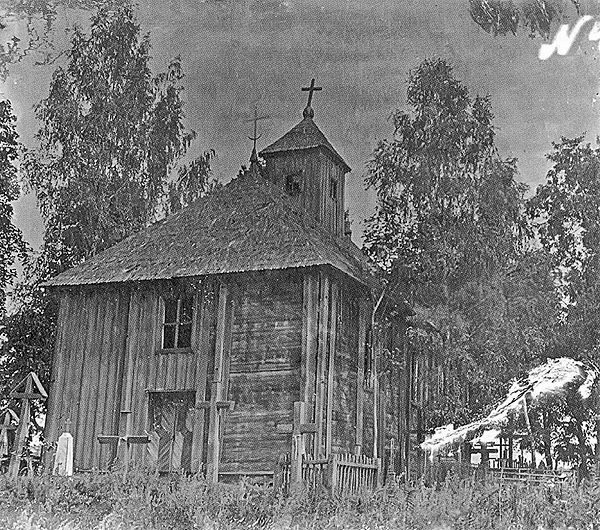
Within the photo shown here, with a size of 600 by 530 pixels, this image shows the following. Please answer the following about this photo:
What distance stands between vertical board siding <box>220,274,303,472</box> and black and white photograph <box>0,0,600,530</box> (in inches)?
1.0

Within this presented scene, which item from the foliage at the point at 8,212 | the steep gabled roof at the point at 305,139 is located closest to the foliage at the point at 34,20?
the foliage at the point at 8,212

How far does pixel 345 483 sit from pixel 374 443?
120 inches

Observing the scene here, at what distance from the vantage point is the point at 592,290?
967 centimetres

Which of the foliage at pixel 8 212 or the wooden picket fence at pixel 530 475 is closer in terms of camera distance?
the wooden picket fence at pixel 530 475

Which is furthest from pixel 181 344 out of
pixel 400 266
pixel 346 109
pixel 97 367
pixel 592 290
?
pixel 592 290

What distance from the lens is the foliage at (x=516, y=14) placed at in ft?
30.9

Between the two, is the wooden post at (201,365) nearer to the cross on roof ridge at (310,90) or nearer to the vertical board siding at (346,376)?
the vertical board siding at (346,376)

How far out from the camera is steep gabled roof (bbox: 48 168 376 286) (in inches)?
461

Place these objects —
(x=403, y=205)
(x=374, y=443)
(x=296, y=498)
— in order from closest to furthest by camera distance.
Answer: (x=296, y=498), (x=403, y=205), (x=374, y=443)

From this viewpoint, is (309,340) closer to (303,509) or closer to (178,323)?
(178,323)

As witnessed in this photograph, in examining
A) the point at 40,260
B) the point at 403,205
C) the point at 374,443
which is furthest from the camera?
the point at 374,443

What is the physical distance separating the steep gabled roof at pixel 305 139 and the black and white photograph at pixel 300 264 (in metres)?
0.07

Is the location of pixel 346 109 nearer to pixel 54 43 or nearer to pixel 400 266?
pixel 400 266

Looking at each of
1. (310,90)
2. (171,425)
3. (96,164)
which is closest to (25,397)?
(171,425)
